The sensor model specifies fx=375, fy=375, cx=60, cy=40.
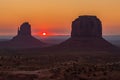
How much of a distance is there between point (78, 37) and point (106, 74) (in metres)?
95.1

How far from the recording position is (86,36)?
453 feet

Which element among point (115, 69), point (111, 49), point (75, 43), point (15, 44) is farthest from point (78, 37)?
point (115, 69)

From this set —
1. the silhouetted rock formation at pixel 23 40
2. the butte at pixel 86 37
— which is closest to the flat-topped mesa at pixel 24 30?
the silhouetted rock formation at pixel 23 40

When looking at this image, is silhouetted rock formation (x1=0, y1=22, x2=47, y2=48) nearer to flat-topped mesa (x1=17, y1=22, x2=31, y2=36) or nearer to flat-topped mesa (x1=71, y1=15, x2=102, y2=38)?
flat-topped mesa (x1=17, y1=22, x2=31, y2=36)

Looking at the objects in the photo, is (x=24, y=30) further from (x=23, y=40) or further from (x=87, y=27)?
(x=87, y=27)

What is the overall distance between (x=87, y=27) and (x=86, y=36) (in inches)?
156

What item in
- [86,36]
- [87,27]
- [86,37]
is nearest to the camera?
[86,37]

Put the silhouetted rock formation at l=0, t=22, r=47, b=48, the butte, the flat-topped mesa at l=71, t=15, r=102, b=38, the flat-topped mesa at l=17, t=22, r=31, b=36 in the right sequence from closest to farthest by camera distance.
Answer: the butte → the flat-topped mesa at l=71, t=15, r=102, b=38 → the silhouetted rock formation at l=0, t=22, r=47, b=48 → the flat-topped mesa at l=17, t=22, r=31, b=36

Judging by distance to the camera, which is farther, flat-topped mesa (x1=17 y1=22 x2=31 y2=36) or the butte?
flat-topped mesa (x1=17 y1=22 x2=31 y2=36)

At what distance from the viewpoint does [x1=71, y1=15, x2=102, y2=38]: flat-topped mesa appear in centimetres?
13850

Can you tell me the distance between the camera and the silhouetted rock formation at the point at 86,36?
132 metres

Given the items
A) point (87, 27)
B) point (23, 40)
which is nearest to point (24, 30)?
point (23, 40)

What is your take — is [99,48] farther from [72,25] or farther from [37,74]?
[37,74]

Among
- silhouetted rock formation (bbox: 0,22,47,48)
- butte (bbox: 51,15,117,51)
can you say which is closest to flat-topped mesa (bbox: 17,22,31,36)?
silhouetted rock formation (bbox: 0,22,47,48)
